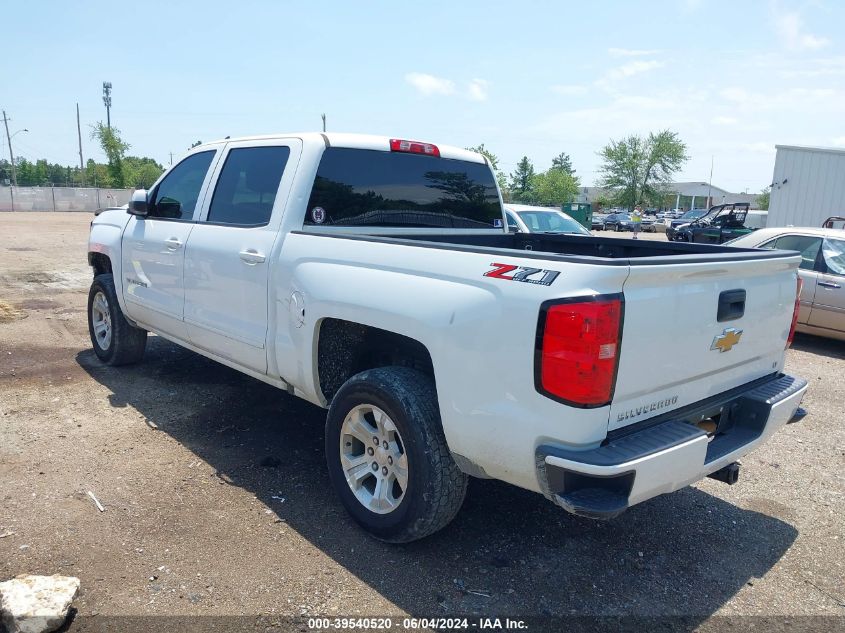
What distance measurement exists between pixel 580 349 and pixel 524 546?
145 cm

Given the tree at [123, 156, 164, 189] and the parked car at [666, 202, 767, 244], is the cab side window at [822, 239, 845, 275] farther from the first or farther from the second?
the tree at [123, 156, 164, 189]

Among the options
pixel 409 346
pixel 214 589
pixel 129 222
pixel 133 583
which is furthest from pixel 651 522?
pixel 129 222

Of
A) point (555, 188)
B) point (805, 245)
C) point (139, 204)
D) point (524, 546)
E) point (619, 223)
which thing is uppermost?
point (555, 188)

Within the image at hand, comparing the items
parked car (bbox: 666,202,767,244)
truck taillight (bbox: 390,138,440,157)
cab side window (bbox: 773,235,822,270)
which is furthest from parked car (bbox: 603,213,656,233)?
truck taillight (bbox: 390,138,440,157)

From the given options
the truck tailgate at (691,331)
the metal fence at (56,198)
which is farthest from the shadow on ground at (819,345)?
the metal fence at (56,198)

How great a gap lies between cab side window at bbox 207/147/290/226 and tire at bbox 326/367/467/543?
144 centimetres

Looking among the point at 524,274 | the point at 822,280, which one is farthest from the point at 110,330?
the point at 822,280

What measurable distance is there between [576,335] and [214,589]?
199 cm

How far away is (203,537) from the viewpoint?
3.31 metres

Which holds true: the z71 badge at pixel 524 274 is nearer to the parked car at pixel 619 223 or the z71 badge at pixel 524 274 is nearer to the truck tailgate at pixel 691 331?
the truck tailgate at pixel 691 331

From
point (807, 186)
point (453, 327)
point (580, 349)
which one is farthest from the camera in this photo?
point (807, 186)

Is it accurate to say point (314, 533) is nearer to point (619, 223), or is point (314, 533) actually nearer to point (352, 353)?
point (352, 353)

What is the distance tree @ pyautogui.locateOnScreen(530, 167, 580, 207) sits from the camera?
89750 mm

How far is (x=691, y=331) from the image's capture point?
2756 millimetres
